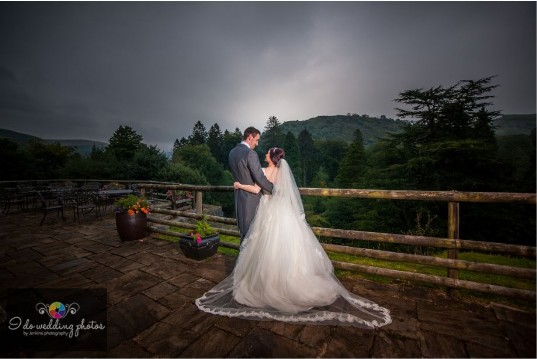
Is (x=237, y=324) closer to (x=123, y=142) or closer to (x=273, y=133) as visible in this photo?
(x=123, y=142)

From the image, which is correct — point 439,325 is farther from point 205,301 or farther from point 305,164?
point 305,164

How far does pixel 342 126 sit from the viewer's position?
180 m

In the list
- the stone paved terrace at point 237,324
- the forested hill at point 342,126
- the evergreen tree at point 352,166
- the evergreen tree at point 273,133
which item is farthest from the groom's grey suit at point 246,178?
the forested hill at point 342,126

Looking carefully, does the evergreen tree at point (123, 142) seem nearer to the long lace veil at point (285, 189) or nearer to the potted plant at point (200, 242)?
the potted plant at point (200, 242)

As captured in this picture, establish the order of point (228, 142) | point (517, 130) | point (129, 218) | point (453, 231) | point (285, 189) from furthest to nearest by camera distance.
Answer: point (228, 142) → point (517, 130) → point (129, 218) → point (285, 189) → point (453, 231)

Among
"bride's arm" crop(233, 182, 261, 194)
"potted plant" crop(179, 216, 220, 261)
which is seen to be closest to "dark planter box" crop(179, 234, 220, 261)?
"potted plant" crop(179, 216, 220, 261)

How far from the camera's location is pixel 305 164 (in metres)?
72.2

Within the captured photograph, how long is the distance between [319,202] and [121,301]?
49659mm

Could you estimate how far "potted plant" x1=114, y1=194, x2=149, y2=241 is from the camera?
17.4 feet

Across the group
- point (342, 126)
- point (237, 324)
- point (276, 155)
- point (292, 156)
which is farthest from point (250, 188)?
point (342, 126)

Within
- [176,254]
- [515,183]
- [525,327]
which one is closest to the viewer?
[525,327]

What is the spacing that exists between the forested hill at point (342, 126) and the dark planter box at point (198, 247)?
166218 mm

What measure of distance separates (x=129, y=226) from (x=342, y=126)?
190590 millimetres

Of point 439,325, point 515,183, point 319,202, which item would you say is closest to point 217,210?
point 439,325
